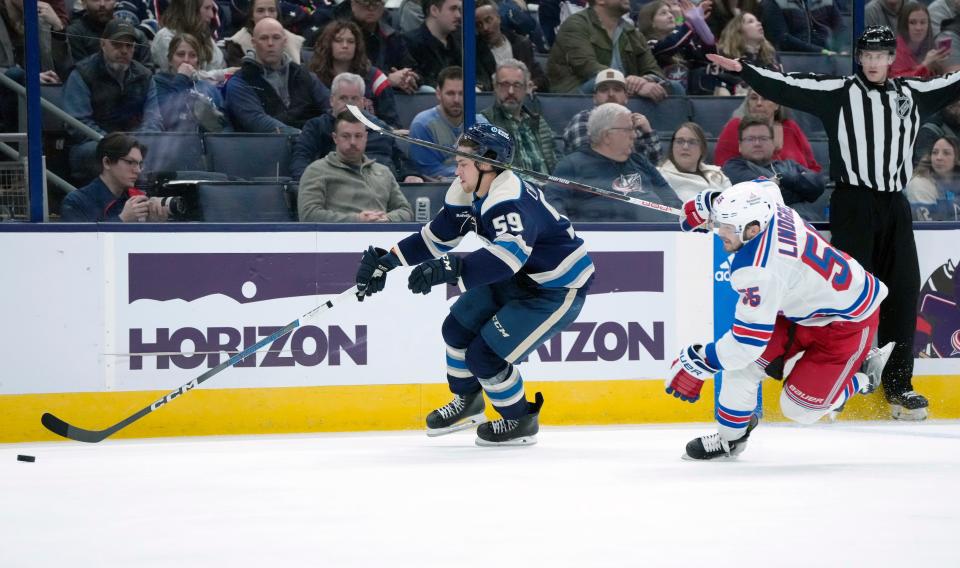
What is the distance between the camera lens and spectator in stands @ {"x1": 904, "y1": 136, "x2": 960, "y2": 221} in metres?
6.05

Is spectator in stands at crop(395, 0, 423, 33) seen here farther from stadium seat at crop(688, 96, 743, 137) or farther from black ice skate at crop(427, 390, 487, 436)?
black ice skate at crop(427, 390, 487, 436)

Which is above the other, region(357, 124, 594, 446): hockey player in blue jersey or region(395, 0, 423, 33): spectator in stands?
region(395, 0, 423, 33): spectator in stands

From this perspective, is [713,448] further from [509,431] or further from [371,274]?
[371,274]

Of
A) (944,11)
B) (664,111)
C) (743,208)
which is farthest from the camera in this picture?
(944,11)

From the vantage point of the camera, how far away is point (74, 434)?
15.0 feet

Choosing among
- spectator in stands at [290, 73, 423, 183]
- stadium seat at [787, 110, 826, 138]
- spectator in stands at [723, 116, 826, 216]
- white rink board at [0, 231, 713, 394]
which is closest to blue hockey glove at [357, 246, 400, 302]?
white rink board at [0, 231, 713, 394]

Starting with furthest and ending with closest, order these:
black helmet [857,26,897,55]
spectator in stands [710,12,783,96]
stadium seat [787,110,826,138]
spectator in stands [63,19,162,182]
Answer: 1. spectator in stands [710,12,783,96]
2. stadium seat [787,110,826,138]
3. black helmet [857,26,897,55]
4. spectator in stands [63,19,162,182]

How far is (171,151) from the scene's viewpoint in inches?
211

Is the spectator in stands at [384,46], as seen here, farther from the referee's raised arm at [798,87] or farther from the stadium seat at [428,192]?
the referee's raised arm at [798,87]

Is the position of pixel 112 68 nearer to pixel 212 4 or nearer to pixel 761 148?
pixel 212 4

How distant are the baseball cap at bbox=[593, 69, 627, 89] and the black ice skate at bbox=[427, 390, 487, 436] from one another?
5.77 ft

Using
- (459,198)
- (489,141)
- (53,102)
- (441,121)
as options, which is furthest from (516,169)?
(53,102)

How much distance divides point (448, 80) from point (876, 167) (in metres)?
1.88

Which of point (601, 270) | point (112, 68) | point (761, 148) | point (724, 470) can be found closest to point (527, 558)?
point (724, 470)
